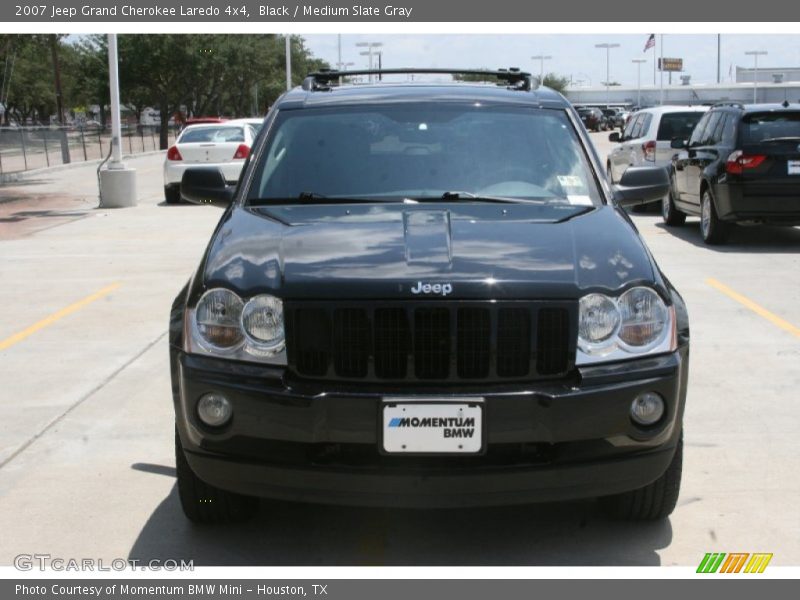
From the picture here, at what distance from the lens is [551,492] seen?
382 centimetres

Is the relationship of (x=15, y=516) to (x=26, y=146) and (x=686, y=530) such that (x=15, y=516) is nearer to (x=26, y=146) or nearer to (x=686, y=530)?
(x=686, y=530)

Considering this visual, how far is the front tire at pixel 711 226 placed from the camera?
13445mm

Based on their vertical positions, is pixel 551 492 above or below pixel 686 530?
above

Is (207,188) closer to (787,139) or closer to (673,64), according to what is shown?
(787,139)

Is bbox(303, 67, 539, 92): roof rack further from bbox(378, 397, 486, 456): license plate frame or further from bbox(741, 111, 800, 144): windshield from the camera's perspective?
bbox(741, 111, 800, 144): windshield

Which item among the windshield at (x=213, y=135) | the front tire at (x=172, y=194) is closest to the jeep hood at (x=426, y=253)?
the front tire at (x=172, y=194)

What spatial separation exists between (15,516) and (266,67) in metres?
63.0

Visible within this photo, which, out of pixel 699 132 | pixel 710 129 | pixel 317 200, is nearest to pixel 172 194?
pixel 699 132

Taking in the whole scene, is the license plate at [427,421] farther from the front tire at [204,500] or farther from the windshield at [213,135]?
the windshield at [213,135]

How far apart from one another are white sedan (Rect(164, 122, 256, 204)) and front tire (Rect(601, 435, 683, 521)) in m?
16.8

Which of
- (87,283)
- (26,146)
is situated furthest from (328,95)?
(26,146)

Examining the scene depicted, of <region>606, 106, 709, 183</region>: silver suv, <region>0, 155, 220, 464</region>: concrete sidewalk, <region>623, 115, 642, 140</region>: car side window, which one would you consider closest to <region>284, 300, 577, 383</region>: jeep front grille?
<region>0, 155, 220, 464</region>: concrete sidewalk

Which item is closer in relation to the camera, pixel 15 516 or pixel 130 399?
pixel 15 516

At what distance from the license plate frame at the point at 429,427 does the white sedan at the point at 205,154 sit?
17231mm
